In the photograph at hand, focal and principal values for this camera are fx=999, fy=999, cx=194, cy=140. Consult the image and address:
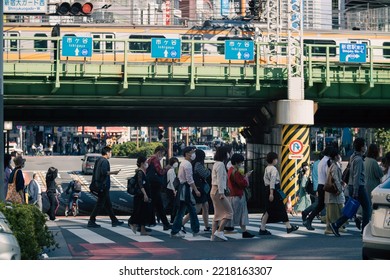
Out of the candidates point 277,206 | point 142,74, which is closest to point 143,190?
point 277,206

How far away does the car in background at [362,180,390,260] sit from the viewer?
10992mm

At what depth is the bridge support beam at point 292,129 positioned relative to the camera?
38688 mm

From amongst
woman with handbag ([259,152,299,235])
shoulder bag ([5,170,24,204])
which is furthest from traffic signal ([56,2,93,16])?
woman with handbag ([259,152,299,235])

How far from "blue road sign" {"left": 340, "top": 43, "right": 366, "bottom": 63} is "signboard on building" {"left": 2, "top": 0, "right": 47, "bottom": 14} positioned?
14.2 m

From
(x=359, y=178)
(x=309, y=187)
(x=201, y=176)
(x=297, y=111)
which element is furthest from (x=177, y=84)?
(x=359, y=178)

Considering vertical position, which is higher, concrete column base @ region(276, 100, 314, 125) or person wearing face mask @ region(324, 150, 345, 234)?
concrete column base @ region(276, 100, 314, 125)

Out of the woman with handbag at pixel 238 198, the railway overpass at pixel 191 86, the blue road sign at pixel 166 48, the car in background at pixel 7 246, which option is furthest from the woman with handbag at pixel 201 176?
the blue road sign at pixel 166 48

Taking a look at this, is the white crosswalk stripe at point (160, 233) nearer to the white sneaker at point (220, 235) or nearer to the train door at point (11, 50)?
the white sneaker at point (220, 235)

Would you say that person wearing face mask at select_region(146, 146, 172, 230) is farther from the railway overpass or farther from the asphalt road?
the railway overpass

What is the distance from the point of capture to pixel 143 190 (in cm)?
2019

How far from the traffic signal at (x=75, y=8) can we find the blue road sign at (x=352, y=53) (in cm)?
1367

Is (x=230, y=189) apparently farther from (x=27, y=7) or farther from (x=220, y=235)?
(x=27, y=7)
